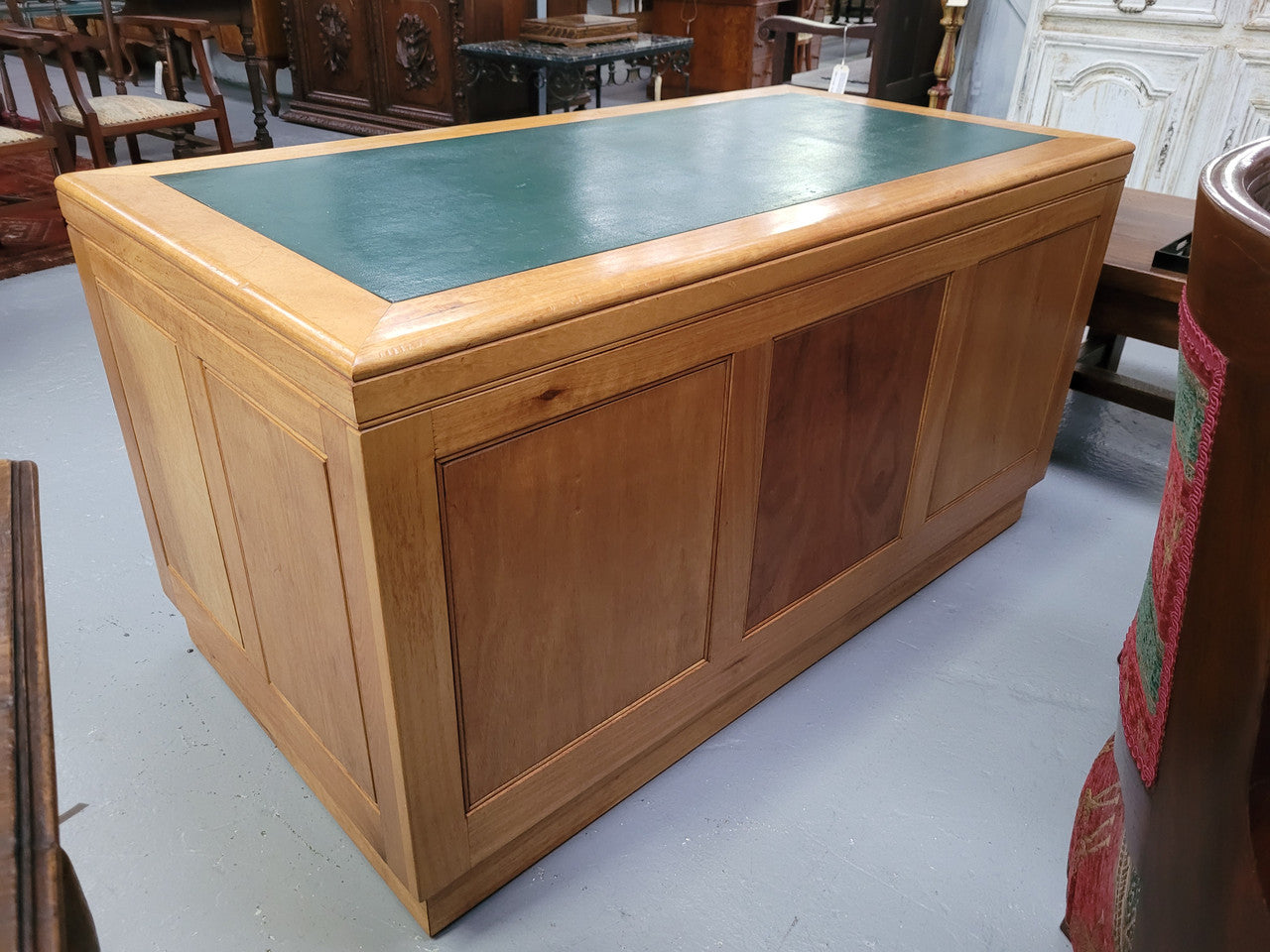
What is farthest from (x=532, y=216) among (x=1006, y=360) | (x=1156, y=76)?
(x=1156, y=76)

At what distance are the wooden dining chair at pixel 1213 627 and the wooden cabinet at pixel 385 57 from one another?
5096mm

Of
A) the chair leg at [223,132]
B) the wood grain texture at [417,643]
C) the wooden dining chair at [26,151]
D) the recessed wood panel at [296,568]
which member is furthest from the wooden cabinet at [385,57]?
the wood grain texture at [417,643]

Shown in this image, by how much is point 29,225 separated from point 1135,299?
414 centimetres

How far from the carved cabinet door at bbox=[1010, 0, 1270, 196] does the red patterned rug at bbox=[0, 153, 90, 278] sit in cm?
381

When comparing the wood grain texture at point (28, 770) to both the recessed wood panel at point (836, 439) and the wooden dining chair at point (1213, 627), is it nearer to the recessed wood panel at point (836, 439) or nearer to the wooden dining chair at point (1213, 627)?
the wooden dining chair at point (1213, 627)

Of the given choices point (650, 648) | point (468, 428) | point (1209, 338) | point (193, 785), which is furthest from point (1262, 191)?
point (193, 785)

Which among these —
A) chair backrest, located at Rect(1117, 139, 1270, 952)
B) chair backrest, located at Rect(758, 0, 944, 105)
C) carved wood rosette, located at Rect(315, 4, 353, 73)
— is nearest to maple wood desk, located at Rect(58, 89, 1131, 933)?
chair backrest, located at Rect(1117, 139, 1270, 952)

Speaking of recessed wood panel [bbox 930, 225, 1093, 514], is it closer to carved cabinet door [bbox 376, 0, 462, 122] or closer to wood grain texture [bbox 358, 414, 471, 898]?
wood grain texture [bbox 358, 414, 471, 898]

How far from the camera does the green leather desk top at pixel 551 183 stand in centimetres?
104

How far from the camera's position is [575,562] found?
1097 millimetres

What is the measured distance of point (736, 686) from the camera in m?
1.48

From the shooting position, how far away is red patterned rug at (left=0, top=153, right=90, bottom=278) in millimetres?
3443

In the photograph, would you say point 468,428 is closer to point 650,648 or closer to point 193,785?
point 650,648

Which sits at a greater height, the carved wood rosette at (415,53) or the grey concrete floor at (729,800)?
the carved wood rosette at (415,53)
